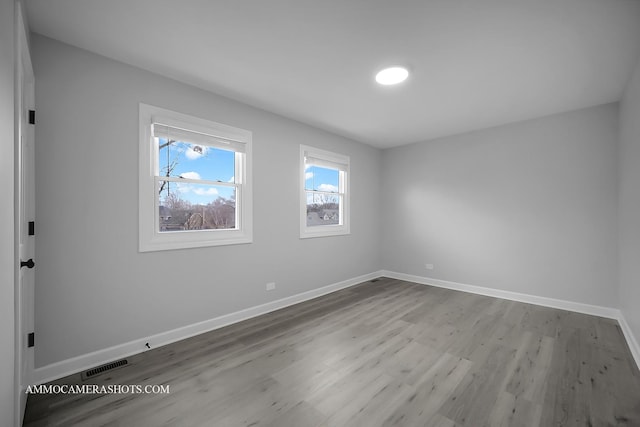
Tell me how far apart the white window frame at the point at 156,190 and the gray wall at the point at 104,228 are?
7cm

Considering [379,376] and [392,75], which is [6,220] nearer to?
[379,376]

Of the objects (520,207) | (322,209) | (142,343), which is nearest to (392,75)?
(322,209)

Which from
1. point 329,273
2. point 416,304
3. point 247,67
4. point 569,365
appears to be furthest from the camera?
point 329,273

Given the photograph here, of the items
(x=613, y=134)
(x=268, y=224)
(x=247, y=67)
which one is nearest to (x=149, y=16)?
(x=247, y=67)

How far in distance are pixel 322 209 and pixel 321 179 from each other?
52 cm

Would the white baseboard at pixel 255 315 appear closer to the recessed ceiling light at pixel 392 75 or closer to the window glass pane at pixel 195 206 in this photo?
the window glass pane at pixel 195 206

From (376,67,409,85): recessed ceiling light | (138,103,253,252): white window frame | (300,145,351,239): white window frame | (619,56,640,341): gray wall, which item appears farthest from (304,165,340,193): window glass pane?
(619,56,640,341): gray wall

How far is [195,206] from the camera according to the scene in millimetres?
3041

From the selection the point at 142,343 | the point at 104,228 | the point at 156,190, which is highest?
the point at 156,190

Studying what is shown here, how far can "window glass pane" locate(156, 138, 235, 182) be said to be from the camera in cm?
282

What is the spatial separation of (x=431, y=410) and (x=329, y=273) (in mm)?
2804

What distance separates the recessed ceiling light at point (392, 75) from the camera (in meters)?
2.61

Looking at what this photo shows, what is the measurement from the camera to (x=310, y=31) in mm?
2070

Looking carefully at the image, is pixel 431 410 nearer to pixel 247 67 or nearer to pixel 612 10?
pixel 612 10
